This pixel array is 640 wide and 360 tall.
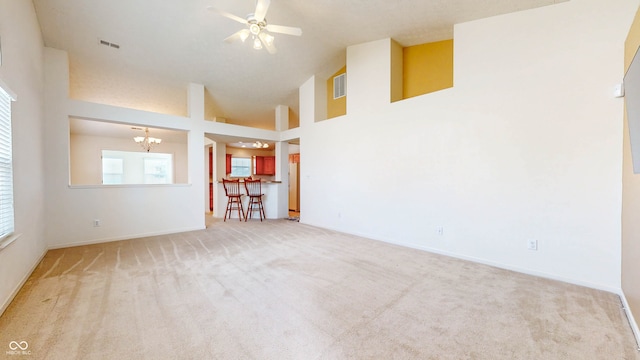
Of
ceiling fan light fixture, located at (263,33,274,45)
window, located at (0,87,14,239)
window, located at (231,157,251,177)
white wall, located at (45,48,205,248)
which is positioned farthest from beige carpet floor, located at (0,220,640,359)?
window, located at (231,157,251,177)

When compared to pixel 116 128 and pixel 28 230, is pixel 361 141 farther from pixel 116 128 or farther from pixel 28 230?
pixel 116 128

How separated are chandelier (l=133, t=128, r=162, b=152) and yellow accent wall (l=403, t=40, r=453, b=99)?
6.30m

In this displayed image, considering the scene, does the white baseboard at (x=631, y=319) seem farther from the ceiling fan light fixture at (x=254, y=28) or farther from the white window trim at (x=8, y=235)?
the white window trim at (x=8, y=235)

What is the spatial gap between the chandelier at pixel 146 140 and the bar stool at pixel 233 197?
2.28 metres

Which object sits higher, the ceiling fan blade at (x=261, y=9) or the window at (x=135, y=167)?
the ceiling fan blade at (x=261, y=9)

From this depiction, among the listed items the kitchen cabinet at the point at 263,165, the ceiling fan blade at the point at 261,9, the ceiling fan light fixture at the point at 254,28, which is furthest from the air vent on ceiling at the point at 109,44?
the kitchen cabinet at the point at 263,165

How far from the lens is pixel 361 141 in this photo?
14.7ft

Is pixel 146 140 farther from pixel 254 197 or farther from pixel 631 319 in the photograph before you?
pixel 631 319

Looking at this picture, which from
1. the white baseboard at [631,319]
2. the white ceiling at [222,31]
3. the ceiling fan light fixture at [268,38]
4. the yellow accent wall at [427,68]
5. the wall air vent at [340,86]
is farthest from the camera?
the wall air vent at [340,86]

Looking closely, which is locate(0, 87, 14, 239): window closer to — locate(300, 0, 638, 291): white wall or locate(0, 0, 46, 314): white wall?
→ locate(0, 0, 46, 314): white wall

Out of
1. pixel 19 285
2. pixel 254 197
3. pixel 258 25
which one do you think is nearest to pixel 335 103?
pixel 258 25

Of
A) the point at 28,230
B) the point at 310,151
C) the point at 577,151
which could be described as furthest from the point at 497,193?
the point at 28,230

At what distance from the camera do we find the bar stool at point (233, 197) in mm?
6305

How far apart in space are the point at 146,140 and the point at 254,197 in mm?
3289
